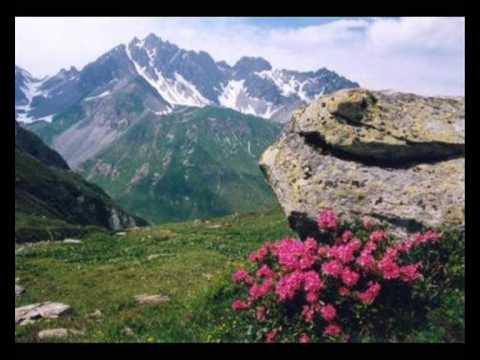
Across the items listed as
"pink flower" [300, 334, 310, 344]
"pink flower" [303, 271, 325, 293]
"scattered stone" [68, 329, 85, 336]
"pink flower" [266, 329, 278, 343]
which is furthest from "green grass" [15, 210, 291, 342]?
"pink flower" [303, 271, 325, 293]

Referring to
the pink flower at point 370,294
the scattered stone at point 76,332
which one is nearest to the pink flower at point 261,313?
the pink flower at point 370,294

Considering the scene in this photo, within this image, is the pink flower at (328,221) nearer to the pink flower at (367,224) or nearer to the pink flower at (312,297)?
the pink flower at (367,224)

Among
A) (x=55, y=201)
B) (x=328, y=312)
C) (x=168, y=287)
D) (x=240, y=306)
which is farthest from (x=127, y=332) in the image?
(x=55, y=201)

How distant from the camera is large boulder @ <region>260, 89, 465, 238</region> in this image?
1805cm

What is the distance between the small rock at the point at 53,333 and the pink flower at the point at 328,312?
8009 millimetres

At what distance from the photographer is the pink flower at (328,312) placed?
587 inches

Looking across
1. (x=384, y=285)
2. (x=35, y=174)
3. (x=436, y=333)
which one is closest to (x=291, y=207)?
(x=384, y=285)

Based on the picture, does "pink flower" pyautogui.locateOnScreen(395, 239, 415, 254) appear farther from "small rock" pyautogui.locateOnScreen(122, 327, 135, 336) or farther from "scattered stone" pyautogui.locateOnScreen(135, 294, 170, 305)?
"scattered stone" pyautogui.locateOnScreen(135, 294, 170, 305)

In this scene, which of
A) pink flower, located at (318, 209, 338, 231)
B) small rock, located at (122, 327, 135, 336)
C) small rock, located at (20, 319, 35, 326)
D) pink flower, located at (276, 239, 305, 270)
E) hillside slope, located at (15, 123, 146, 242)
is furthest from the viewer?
hillside slope, located at (15, 123, 146, 242)

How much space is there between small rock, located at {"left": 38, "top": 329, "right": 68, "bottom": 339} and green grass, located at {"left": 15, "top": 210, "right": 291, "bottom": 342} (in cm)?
25

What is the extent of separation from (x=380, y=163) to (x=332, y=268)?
5.47m

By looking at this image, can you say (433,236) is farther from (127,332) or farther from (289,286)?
(127,332)

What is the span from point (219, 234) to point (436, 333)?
27.8 metres
